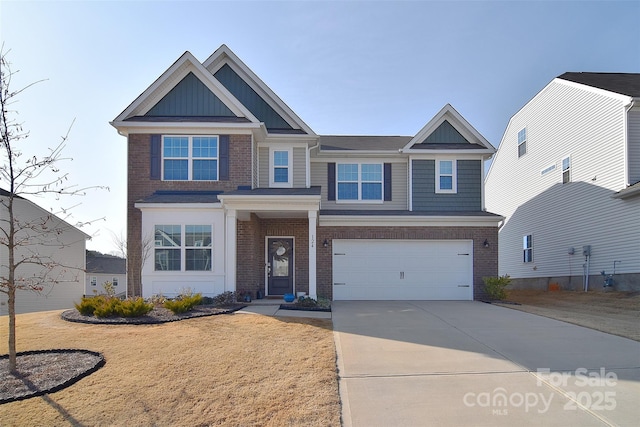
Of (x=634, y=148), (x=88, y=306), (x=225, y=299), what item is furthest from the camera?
(x=634, y=148)

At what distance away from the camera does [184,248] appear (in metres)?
14.2

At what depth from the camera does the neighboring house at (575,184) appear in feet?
53.9

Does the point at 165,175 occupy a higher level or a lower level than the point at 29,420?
higher

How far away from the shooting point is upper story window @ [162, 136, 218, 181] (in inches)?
595

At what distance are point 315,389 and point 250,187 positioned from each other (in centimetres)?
986

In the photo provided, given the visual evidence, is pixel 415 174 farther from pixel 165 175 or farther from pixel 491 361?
pixel 491 361

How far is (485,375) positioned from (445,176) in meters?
12.0

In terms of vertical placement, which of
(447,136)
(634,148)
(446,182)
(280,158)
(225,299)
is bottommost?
(225,299)

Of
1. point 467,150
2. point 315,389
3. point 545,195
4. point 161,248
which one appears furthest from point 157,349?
point 545,195

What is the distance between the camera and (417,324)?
10461 mm

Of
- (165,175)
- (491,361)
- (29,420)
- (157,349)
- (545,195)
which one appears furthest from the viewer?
(545,195)

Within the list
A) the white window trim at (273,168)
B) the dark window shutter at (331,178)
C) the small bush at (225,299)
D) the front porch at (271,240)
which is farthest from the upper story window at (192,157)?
the dark window shutter at (331,178)

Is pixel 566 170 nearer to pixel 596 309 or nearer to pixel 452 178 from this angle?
pixel 452 178

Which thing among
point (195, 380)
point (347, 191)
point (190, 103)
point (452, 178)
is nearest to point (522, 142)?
point (452, 178)
